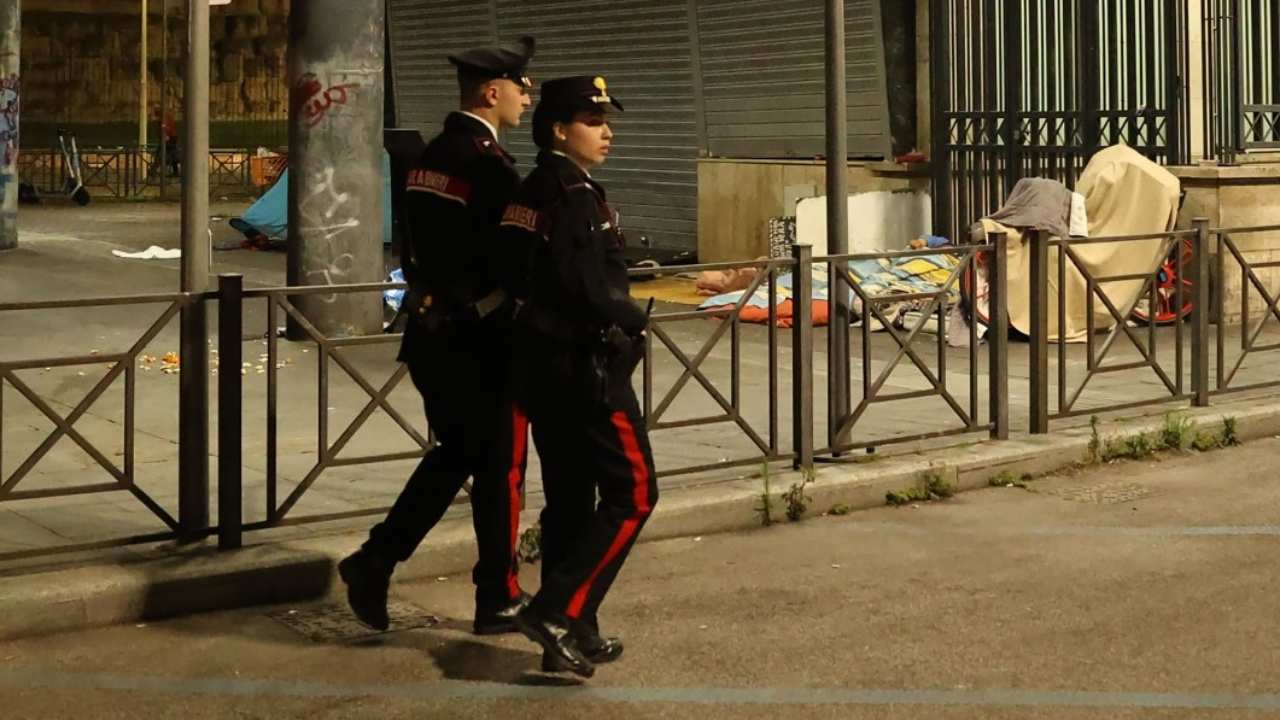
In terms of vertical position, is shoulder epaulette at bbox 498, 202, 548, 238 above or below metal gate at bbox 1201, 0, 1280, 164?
below

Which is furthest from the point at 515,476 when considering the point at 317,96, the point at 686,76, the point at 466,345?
the point at 686,76

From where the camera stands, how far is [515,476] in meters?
6.15

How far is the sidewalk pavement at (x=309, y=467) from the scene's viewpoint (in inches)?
261

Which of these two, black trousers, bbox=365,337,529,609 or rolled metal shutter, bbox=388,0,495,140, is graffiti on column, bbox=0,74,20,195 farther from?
black trousers, bbox=365,337,529,609

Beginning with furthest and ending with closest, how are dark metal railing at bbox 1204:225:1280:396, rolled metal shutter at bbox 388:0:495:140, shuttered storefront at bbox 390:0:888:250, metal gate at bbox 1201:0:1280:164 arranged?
rolled metal shutter at bbox 388:0:495:140
shuttered storefront at bbox 390:0:888:250
metal gate at bbox 1201:0:1280:164
dark metal railing at bbox 1204:225:1280:396

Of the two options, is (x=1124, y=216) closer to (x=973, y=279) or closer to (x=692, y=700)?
(x=973, y=279)

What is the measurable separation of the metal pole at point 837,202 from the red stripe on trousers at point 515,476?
9.30 ft

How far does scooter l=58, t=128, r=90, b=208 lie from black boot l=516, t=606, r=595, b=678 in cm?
2604

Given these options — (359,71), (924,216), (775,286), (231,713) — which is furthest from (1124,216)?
(231,713)

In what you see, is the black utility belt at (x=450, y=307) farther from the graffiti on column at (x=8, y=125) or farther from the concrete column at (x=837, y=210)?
the graffiti on column at (x=8, y=125)

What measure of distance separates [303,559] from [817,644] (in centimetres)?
177

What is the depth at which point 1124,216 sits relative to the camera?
14.4m

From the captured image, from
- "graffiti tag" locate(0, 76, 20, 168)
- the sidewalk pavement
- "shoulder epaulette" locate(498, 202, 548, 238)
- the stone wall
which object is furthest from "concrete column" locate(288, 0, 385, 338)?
the stone wall

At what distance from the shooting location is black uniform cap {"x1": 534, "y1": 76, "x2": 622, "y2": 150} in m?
5.74
